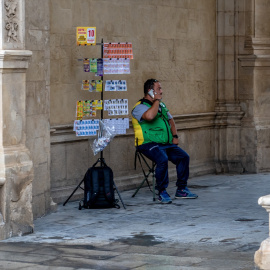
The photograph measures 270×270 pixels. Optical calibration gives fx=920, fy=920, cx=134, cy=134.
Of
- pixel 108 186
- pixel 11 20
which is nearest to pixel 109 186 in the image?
pixel 108 186

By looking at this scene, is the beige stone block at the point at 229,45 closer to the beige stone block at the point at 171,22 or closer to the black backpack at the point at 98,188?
the beige stone block at the point at 171,22

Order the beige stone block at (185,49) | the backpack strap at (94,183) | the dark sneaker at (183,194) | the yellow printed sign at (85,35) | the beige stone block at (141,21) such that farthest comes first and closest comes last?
the beige stone block at (185,49) → the beige stone block at (141,21) → the dark sneaker at (183,194) → the yellow printed sign at (85,35) → the backpack strap at (94,183)

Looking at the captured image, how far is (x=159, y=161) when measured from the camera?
Answer: 12.1m

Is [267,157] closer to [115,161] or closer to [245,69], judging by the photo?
[245,69]

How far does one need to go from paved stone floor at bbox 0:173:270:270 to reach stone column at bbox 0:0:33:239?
0.80 ft

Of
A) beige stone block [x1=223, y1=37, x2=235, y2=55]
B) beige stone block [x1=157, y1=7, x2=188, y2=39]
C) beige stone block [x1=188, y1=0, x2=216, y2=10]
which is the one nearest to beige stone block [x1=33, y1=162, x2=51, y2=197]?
beige stone block [x1=157, y1=7, x2=188, y2=39]

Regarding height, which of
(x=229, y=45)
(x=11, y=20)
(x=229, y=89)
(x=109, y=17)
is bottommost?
(x=229, y=89)

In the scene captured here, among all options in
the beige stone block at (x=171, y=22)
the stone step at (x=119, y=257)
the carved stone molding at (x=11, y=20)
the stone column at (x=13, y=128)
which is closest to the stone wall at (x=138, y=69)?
the beige stone block at (x=171, y=22)

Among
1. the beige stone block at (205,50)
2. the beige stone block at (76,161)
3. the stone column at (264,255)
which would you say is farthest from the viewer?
the beige stone block at (205,50)

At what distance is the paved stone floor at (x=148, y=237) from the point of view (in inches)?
322

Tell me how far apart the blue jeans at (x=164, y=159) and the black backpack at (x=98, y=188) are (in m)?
0.83

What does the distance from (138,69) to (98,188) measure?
2770mm

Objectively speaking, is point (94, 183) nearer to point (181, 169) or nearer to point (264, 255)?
point (181, 169)

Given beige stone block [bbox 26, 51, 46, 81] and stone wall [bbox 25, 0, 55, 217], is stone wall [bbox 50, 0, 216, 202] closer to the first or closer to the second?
stone wall [bbox 25, 0, 55, 217]
